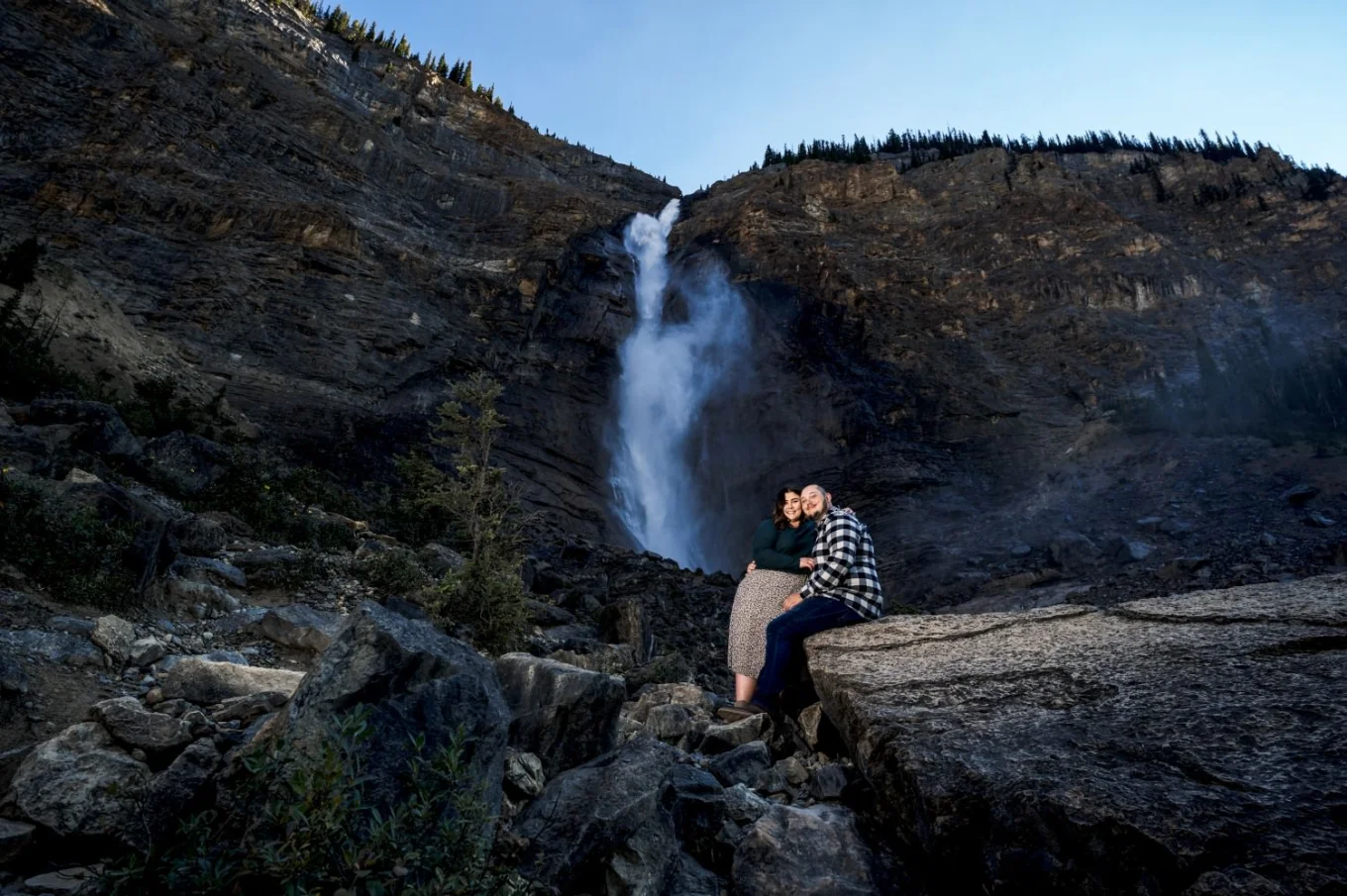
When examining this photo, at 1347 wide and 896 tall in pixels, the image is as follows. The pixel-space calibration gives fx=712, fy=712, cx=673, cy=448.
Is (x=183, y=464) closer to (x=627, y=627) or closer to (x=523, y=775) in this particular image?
(x=627, y=627)

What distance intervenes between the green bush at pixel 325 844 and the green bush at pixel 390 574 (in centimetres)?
804

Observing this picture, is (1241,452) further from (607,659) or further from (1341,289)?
(607,659)

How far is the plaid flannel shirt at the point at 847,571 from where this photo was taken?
5.06 meters

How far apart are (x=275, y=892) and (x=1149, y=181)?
58.9 metres

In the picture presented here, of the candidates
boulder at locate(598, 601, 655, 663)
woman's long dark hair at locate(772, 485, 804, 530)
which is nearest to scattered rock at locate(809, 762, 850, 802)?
woman's long dark hair at locate(772, 485, 804, 530)

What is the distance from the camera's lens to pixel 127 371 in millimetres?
19656

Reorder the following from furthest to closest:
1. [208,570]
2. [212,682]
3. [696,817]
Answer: [208,570] < [212,682] < [696,817]

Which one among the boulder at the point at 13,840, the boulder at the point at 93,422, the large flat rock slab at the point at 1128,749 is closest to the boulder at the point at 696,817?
the large flat rock slab at the point at 1128,749

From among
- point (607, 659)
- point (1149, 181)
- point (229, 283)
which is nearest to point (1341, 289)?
point (1149, 181)

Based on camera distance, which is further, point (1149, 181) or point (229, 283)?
point (1149, 181)

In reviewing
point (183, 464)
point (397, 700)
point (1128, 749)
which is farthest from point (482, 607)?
point (1128, 749)

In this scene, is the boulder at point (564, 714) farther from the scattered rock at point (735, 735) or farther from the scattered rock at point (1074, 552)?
the scattered rock at point (1074, 552)

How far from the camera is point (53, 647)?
4816 millimetres

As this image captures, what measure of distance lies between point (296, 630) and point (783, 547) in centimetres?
463
